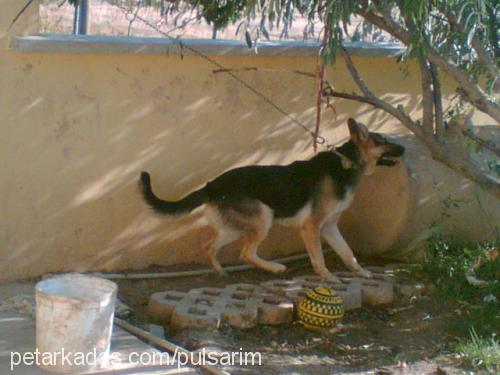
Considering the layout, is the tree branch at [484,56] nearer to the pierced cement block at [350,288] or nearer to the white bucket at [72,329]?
the pierced cement block at [350,288]

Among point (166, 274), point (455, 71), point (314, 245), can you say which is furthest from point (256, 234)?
point (455, 71)

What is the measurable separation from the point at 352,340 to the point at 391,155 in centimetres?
208

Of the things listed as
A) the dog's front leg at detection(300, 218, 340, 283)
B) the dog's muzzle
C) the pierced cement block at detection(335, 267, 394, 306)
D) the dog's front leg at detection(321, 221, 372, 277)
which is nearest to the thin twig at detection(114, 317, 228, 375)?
the pierced cement block at detection(335, 267, 394, 306)

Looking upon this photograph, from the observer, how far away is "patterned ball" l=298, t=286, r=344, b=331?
238 inches

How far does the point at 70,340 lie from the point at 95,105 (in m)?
2.56

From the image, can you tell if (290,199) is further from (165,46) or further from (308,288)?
(165,46)

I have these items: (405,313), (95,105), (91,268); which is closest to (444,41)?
(405,313)

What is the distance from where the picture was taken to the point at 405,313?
6688mm

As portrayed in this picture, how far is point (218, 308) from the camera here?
240 inches

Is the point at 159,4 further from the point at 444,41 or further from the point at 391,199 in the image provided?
the point at 391,199

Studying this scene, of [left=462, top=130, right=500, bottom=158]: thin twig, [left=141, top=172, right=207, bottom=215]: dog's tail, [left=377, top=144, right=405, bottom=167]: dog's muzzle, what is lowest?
[left=141, top=172, right=207, bottom=215]: dog's tail

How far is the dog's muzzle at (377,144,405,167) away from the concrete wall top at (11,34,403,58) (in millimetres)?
1018

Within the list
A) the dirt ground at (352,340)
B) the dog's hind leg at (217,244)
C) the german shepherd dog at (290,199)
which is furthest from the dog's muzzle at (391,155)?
the dog's hind leg at (217,244)

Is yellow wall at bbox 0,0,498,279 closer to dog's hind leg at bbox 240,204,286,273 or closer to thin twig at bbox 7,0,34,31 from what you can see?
thin twig at bbox 7,0,34,31
